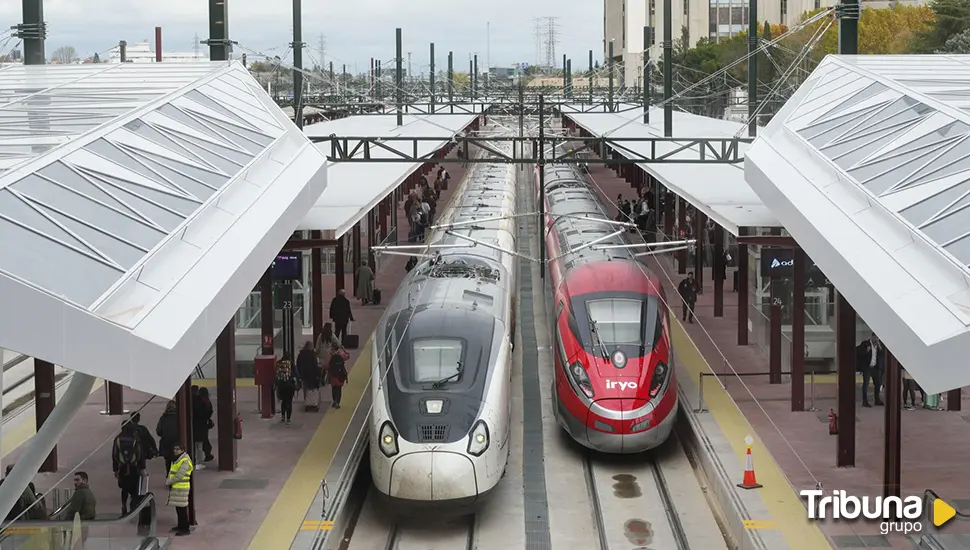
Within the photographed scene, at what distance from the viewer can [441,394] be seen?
17422mm

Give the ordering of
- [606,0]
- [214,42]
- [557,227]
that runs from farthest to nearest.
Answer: [606,0] < [557,227] < [214,42]

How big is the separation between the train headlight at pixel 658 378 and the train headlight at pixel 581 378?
931mm

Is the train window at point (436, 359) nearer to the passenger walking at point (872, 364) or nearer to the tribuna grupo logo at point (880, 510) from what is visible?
the tribuna grupo logo at point (880, 510)

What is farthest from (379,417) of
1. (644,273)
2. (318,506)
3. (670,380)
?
(644,273)

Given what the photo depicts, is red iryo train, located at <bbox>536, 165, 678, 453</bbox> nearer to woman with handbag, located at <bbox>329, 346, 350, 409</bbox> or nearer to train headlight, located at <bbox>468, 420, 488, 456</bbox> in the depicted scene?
train headlight, located at <bbox>468, 420, 488, 456</bbox>

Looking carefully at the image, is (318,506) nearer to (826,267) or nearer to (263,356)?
(263,356)

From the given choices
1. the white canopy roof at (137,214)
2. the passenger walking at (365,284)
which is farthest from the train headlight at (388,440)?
the passenger walking at (365,284)

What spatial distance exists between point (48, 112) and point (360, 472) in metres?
7.13

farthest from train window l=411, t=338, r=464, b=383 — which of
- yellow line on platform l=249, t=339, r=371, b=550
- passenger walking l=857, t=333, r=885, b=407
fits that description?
passenger walking l=857, t=333, r=885, b=407

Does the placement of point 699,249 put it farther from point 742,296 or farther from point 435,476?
point 435,476

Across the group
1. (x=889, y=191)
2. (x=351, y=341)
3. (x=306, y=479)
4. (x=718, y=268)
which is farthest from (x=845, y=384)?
(x=351, y=341)

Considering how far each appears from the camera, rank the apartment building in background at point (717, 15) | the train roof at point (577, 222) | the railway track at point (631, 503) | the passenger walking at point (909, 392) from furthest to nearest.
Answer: the apartment building in background at point (717, 15), the train roof at point (577, 222), the passenger walking at point (909, 392), the railway track at point (631, 503)

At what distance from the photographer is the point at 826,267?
1518cm

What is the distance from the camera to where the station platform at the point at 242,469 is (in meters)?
16.4
